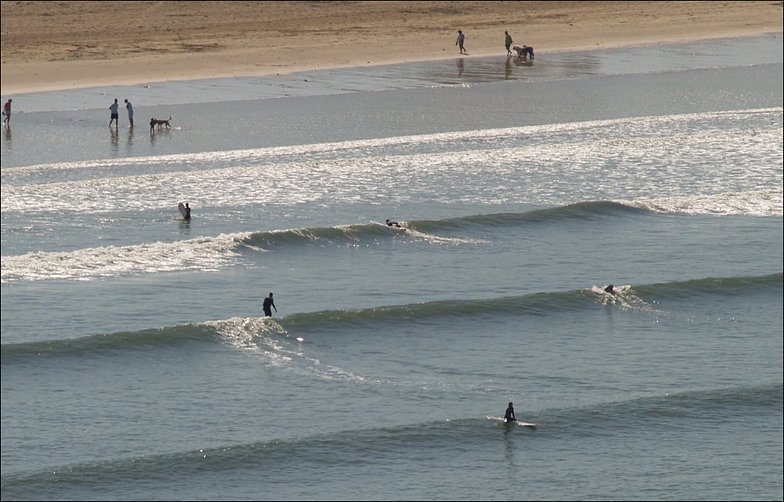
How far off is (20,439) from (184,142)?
20132mm

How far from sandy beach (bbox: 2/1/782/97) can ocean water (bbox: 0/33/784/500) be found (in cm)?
450

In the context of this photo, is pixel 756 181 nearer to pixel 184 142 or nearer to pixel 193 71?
pixel 184 142

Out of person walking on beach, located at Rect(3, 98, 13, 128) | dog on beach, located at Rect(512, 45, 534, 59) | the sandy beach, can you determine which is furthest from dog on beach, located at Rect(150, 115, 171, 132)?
dog on beach, located at Rect(512, 45, 534, 59)

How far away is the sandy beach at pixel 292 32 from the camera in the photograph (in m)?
50.6

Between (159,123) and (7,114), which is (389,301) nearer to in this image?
(159,123)

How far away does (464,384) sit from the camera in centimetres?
2391

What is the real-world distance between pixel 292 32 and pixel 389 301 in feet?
100

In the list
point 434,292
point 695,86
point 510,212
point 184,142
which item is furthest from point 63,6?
point 434,292

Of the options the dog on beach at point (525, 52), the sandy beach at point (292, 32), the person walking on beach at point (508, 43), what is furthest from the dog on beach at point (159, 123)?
the dog on beach at point (525, 52)

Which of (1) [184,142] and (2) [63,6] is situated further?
(2) [63,6]

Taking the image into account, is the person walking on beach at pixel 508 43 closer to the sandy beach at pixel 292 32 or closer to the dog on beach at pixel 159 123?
the sandy beach at pixel 292 32

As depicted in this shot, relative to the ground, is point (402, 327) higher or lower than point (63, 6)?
lower

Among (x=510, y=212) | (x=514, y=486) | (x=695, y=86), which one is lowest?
(x=514, y=486)

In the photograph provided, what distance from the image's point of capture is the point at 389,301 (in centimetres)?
2764
